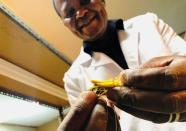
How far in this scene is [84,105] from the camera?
54 cm

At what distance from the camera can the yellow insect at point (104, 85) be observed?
52 centimetres

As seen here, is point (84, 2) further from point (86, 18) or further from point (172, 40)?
point (172, 40)

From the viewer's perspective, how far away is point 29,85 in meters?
1.62

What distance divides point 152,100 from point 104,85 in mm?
96

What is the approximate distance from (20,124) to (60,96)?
0.30 meters

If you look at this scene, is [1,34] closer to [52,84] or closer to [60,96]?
[52,84]

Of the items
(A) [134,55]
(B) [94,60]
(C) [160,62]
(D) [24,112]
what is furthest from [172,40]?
(D) [24,112]

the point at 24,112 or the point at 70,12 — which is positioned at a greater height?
the point at 70,12

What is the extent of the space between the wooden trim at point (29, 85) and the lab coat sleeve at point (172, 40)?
0.74 metres

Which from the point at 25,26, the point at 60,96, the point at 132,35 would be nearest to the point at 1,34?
the point at 25,26

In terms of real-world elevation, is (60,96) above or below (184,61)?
below

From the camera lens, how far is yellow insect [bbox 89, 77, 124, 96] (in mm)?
→ 517

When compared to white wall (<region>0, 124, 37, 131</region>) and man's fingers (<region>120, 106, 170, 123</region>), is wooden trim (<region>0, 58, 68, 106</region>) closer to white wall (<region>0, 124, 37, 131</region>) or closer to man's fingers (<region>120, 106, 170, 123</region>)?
white wall (<region>0, 124, 37, 131</region>)

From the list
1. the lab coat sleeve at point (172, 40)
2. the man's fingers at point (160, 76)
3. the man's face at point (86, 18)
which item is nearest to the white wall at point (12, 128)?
the man's face at point (86, 18)
